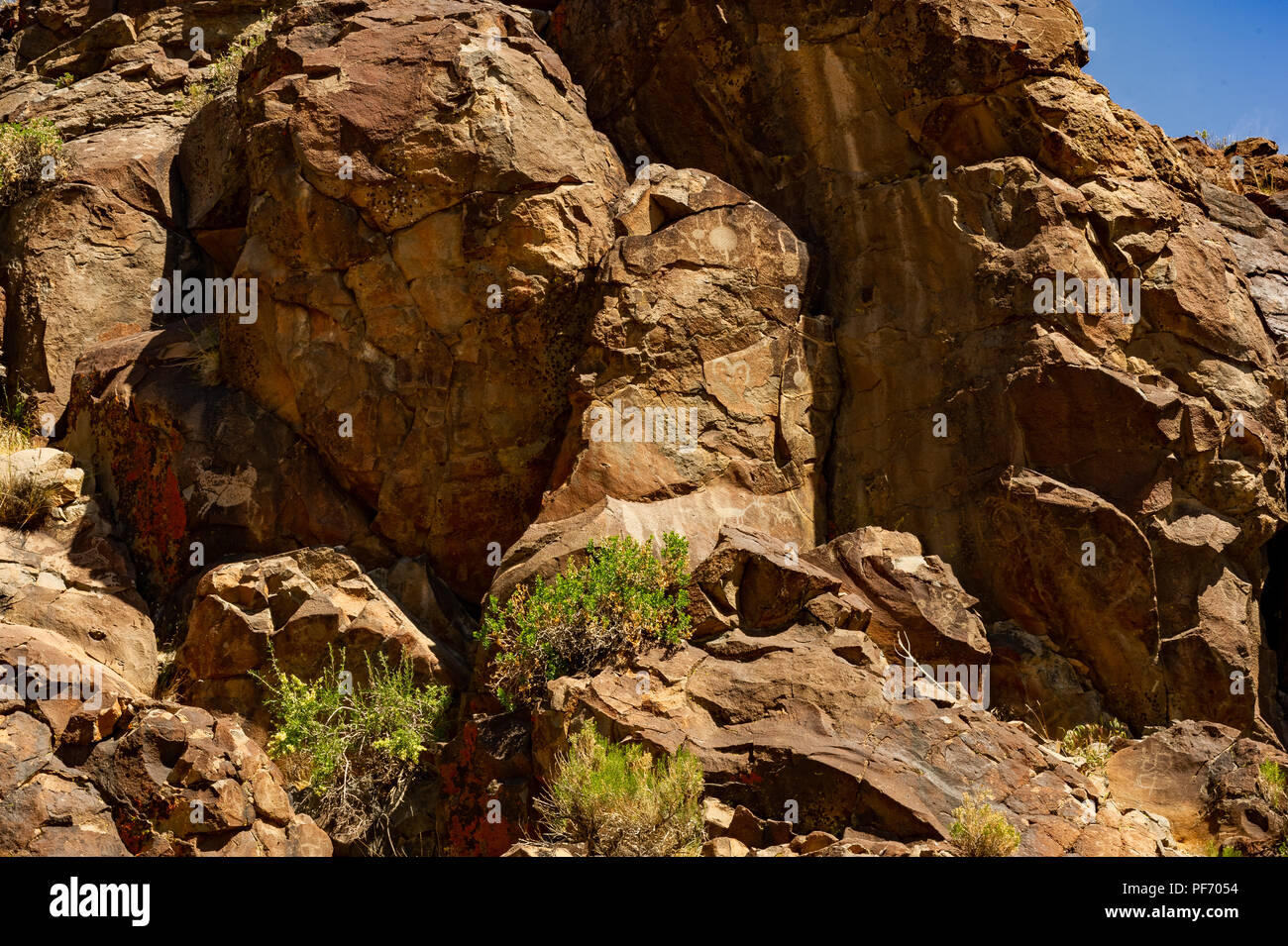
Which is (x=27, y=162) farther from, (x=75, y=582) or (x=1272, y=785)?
(x=1272, y=785)

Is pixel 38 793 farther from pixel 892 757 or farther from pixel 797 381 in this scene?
pixel 797 381

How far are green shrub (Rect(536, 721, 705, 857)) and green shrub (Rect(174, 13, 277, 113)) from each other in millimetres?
8218

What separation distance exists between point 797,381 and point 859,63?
2.65 metres

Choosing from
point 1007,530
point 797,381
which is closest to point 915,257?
point 797,381

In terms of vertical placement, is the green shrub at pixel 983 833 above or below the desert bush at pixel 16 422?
below

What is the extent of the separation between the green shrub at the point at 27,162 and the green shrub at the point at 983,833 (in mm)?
9202

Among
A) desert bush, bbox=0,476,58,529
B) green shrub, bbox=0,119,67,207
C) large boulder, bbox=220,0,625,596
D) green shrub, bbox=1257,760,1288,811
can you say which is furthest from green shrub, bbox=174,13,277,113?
green shrub, bbox=1257,760,1288,811

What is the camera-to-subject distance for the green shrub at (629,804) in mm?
5898

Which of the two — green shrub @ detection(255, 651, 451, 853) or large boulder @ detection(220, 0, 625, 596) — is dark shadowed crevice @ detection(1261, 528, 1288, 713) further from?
green shrub @ detection(255, 651, 451, 853)

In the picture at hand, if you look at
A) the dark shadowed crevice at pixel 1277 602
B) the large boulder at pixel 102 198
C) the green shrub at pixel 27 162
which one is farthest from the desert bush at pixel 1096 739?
the green shrub at pixel 27 162

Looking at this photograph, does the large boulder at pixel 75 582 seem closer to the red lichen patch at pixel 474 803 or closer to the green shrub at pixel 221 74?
the red lichen patch at pixel 474 803

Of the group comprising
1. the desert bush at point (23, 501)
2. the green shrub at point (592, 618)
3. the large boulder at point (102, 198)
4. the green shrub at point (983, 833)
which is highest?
the large boulder at point (102, 198)

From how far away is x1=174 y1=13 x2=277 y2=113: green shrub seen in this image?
1158cm

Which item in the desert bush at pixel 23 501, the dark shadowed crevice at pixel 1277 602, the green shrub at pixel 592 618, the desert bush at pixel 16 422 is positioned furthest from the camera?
the desert bush at pixel 16 422
